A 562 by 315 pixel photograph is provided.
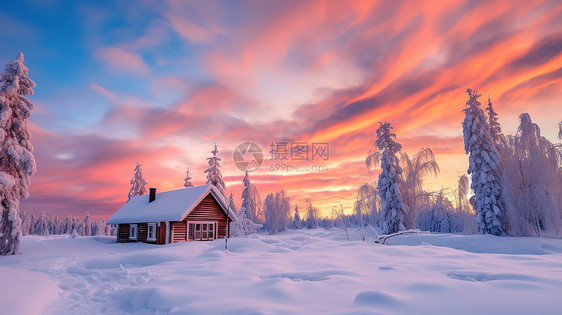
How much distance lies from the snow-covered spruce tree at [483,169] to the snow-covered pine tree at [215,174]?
2829cm

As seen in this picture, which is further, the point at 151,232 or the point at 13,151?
the point at 151,232

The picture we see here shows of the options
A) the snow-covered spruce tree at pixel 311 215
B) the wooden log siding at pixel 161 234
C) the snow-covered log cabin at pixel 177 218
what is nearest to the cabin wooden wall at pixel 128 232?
the snow-covered log cabin at pixel 177 218

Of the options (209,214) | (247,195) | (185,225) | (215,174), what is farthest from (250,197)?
(185,225)

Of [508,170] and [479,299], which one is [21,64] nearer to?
[479,299]

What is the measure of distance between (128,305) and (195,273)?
2239 mm

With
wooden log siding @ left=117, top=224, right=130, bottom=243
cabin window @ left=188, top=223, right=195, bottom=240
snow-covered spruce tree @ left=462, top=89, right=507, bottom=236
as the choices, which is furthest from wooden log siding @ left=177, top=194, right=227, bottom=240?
snow-covered spruce tree @ left=462, top=89, right=507, bottom=236

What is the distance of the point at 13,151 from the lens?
18188 millimetres

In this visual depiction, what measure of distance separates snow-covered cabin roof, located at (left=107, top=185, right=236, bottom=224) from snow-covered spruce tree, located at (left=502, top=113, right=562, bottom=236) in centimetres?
2105

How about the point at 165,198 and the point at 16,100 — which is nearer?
the point at 16,100

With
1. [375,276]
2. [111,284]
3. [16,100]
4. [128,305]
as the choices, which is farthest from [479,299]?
[16,100]

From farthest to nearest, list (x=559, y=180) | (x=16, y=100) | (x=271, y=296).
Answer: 1. (x=16, y=100)
2. (x=559, y=180)
3. (x=271, y=296)

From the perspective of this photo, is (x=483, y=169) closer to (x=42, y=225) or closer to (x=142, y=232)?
(x=142, y=232)

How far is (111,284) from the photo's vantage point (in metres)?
8.28

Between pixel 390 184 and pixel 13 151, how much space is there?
98.3ft
